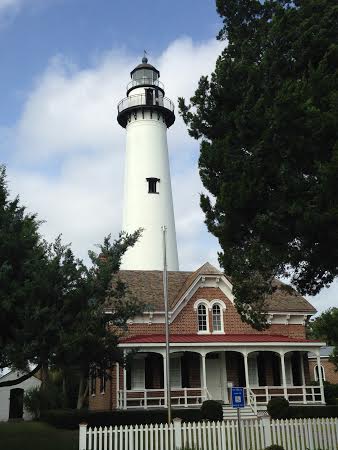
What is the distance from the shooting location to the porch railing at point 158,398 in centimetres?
2581

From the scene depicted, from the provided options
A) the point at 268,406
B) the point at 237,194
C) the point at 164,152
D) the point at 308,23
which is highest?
the point at 164,152

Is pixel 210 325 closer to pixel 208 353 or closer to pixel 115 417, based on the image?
pixel 208 353

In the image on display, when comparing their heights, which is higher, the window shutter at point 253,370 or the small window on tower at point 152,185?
the small window on tower at point 152,185

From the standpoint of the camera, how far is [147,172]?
3756 centimetres

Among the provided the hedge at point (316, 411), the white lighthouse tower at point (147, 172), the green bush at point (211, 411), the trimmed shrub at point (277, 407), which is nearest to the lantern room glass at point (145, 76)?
the white lighthouse tower at point (147, 172)

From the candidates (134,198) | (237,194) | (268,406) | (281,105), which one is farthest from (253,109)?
(134,198)

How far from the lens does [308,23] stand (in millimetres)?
14258

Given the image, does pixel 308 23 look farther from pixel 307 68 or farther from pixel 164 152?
pixel 164 152

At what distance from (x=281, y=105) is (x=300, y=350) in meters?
17.8

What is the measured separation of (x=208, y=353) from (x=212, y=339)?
1.45 m

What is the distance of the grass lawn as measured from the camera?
18.5 m

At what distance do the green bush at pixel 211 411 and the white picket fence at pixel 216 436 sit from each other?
7.13 metres

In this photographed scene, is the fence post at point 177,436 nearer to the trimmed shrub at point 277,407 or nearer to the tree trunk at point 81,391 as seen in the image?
the trimmed shrub at point 277,407

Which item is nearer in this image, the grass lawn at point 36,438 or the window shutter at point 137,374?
the grass lawn at point 36,438
